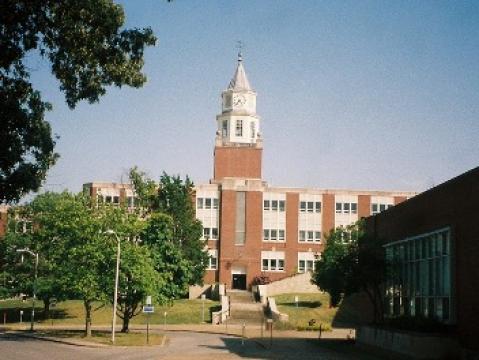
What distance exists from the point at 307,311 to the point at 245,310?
624cm

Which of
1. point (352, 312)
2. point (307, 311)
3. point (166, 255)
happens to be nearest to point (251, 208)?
point (307, 311)

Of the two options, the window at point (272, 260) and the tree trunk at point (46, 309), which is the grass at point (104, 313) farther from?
the window at point (272, 260)

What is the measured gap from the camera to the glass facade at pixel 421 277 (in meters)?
33.5

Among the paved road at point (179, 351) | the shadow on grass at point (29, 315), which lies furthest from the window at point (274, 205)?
the paved road at point (179, 351)

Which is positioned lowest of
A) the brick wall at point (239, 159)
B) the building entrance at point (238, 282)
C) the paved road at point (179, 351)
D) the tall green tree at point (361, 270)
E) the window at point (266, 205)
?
the paved road at point (179, 351)

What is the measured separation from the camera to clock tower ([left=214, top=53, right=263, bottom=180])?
8294 centimetres

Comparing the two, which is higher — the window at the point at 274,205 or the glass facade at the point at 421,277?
the window at the point at 274,205

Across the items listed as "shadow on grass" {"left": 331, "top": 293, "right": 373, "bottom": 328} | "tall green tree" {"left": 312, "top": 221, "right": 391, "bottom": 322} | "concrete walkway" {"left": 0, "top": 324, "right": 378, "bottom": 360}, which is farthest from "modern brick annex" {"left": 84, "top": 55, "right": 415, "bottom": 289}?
"tall green tree" {"left": 312, "top": 221, "right": 391, "bottom": 322}

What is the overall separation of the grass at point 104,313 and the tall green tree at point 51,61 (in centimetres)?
3866

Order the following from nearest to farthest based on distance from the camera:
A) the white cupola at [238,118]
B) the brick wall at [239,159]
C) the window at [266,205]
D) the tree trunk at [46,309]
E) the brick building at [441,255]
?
the brick building at [441,255], the tree trunk at [46,309], the window at [266,205], the white cupola at [238,118], the brick wall at [239,159]

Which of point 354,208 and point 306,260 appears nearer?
point 306,260

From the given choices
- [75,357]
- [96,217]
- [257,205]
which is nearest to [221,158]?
[257,205]

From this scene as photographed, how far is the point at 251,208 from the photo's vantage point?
3123 inches

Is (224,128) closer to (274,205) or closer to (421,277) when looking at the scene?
(274,205)
